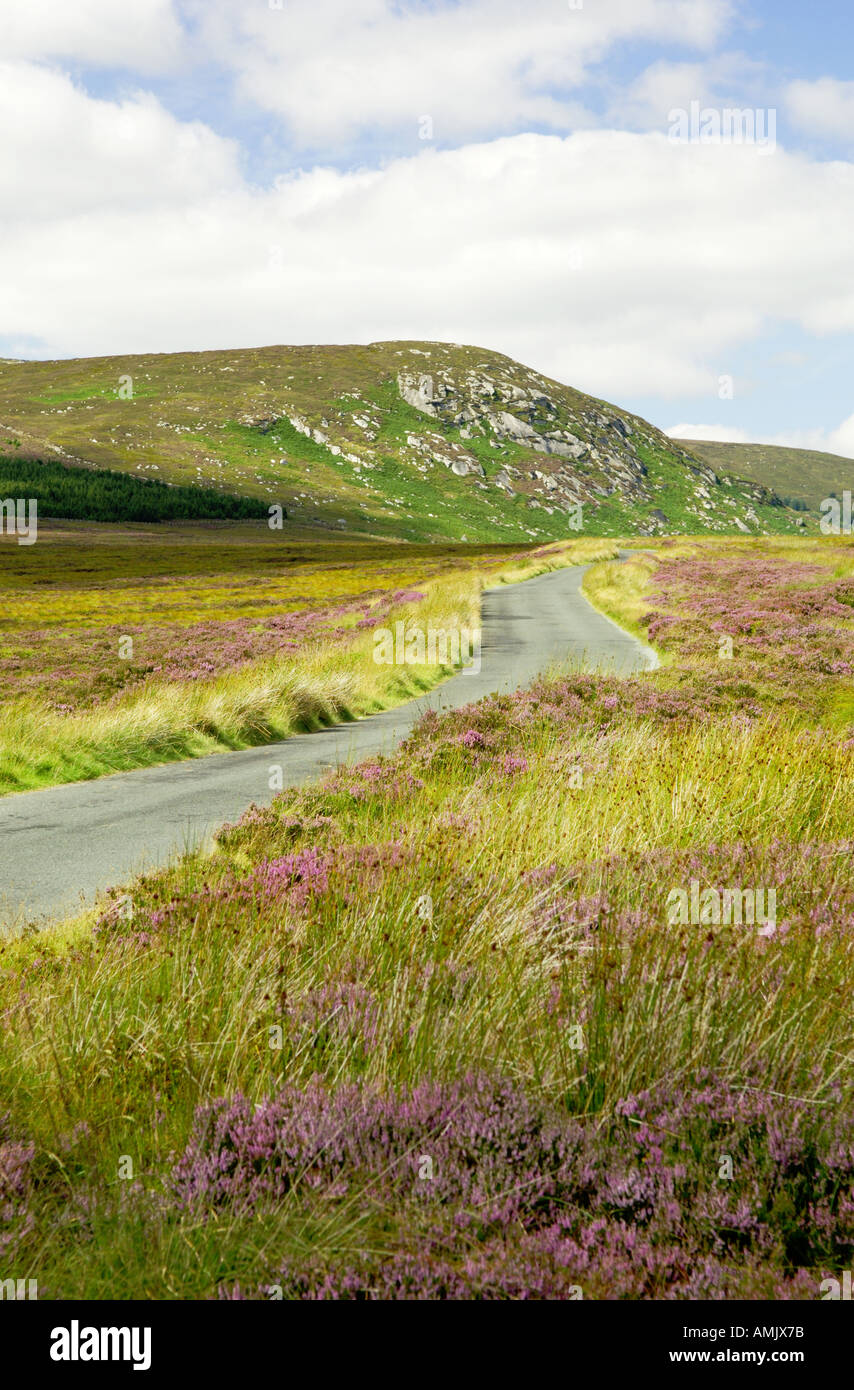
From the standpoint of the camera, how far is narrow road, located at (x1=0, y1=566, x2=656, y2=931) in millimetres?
7645

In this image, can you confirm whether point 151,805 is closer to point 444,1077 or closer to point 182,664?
point 444,1077

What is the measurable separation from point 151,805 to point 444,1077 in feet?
28.5

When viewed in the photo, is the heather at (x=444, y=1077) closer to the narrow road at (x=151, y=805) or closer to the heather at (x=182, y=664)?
the narrow road at (x=151, y=805)

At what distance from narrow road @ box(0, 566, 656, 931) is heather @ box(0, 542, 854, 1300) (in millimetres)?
1632

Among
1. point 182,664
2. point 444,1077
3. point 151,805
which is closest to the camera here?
point 444,1077

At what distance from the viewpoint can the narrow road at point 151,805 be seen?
7.64 metres

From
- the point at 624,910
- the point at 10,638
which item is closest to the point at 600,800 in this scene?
the point at 624,910

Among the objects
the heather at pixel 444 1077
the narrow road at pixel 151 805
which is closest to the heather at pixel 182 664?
the narrow road at pixel 151 805

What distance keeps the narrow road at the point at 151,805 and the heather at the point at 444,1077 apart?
64.3 inches

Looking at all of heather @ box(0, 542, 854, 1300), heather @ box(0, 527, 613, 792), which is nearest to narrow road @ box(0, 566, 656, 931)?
heather @ box(0, 527, 613, 792)

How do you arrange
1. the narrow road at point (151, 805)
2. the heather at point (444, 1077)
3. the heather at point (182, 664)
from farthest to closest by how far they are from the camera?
the heather at point (182, 664)
the narrow road at point (151, 805)
the heather at point (444, 1077)

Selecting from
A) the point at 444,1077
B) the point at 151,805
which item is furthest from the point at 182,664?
the point at 444,1077

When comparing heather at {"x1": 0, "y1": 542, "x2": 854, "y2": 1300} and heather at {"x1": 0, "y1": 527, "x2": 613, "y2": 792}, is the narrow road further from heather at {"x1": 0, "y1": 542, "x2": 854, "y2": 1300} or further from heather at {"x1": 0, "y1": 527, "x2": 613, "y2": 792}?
heather at {"x1": 0, "y1": 542, "x2": 854, "y2": 1300}

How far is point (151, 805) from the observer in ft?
37.1
